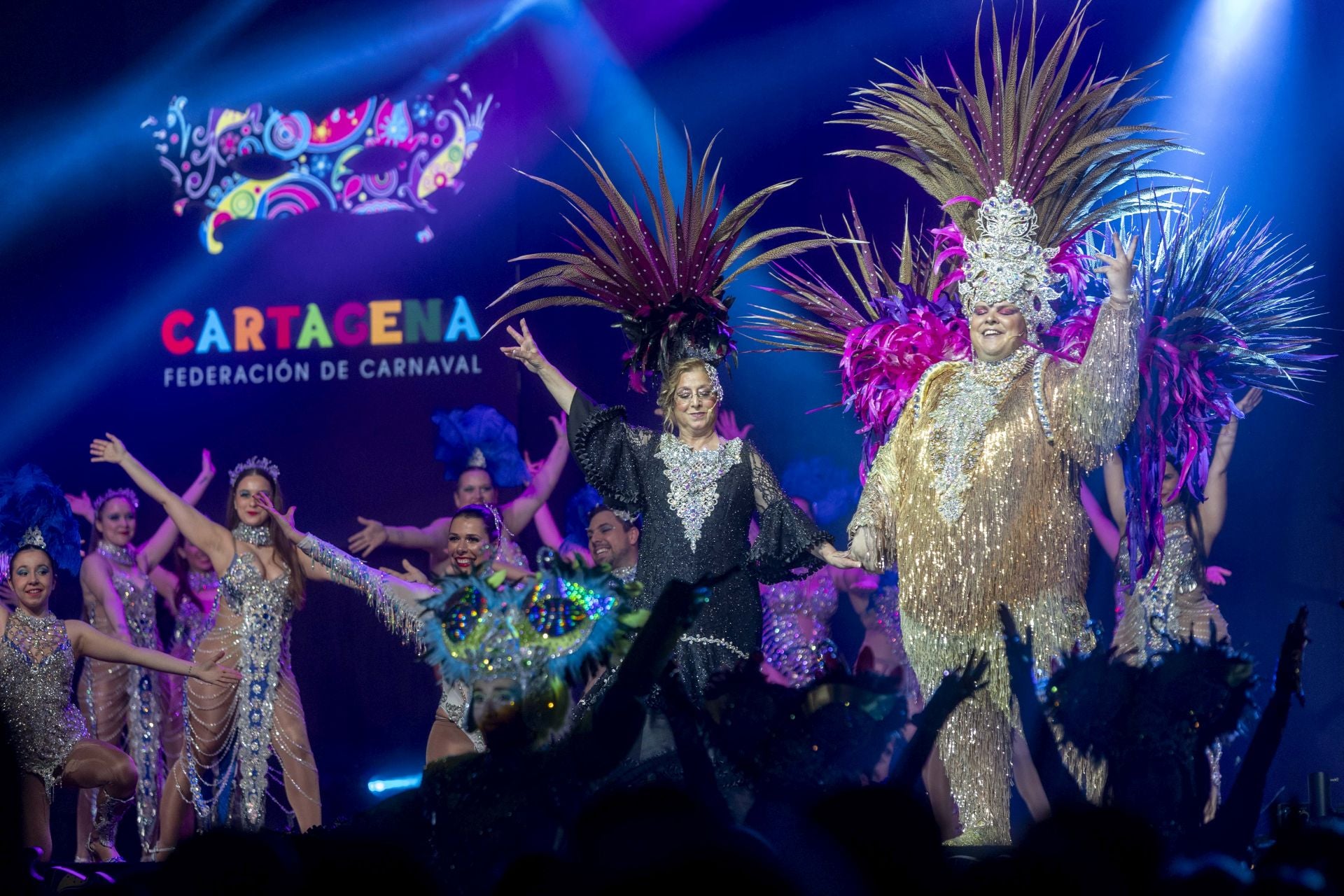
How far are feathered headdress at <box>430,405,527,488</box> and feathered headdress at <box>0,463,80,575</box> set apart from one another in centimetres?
207

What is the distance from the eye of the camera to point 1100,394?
14.6ft

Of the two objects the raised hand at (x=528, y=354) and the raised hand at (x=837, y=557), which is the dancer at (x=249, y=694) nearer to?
the raised hand at (x=528, y=354)

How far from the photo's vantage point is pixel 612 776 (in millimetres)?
4328

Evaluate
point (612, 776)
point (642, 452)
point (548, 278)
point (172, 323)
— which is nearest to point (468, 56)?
point (172, 323)

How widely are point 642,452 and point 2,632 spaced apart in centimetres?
322

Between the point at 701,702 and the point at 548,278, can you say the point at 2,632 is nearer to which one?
the point at 548,278

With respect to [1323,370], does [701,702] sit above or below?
below

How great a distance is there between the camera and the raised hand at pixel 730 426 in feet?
26.2

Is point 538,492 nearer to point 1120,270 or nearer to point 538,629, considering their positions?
point 538,629

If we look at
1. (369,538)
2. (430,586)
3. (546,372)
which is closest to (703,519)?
(546,372)

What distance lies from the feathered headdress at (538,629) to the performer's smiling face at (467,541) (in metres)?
2.78

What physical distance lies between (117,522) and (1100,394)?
5798 millimetres

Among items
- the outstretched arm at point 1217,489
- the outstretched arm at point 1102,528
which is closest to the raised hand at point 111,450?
the outstretched arm at point 1102,528

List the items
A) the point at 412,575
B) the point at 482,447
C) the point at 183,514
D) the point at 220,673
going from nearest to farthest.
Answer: the point at 220,673 < the point at 183,514 < the point at 412,575 < the point at 482,447
